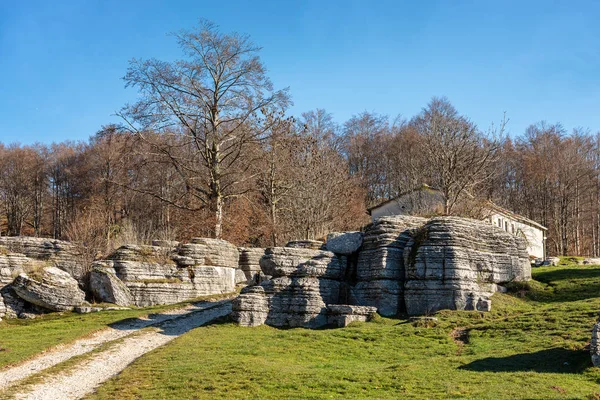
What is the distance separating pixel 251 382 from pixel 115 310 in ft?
57.4

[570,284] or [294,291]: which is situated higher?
[570,284]

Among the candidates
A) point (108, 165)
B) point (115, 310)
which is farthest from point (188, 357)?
point (108, 165)

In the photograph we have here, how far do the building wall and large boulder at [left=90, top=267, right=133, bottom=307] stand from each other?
3910 cm

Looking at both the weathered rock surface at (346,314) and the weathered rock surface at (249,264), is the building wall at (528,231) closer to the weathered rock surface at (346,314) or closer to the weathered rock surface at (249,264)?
the weathered rock surface at (249,264)

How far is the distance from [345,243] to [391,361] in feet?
37.2

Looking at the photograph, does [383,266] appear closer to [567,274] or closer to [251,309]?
[251,309]

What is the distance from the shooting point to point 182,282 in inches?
1468

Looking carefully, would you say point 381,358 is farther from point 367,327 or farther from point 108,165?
point 108,165

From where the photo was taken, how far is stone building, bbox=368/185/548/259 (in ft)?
157

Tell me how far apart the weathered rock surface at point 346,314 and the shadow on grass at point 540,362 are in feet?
28.7

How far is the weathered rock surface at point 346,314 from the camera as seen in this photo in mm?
27266

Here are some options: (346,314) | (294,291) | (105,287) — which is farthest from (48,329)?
(346,314)

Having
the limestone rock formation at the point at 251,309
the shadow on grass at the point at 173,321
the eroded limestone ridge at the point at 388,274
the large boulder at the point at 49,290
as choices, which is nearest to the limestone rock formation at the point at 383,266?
the eroded limestone ridge at the point at 388,274

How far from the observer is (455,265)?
2862cm
